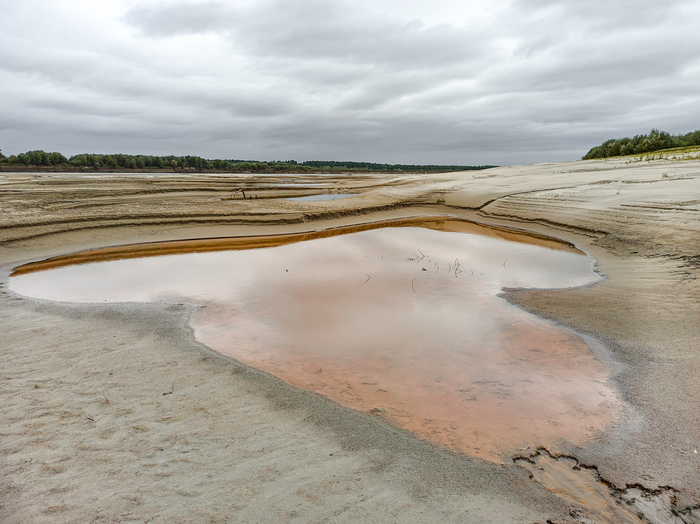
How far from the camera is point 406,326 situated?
20.4ft

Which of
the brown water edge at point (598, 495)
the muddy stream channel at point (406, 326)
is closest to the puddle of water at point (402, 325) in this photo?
the muddy stream channel at point (406, 326)

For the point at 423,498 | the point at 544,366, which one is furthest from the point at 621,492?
the point at 544,366

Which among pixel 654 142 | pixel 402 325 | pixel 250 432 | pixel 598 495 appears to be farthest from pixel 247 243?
A: pixel 654 142

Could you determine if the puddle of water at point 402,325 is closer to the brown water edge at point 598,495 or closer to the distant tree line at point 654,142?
the brown water edge at point 598,495

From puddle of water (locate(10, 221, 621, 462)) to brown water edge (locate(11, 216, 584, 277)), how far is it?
140 millimetres

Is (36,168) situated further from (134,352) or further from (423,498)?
(423,498)

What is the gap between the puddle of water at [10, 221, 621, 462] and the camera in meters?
3.94

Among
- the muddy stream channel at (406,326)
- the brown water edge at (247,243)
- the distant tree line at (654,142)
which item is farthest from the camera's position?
the distant tree line at (654,142)

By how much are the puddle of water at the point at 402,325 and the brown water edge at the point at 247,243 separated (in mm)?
140

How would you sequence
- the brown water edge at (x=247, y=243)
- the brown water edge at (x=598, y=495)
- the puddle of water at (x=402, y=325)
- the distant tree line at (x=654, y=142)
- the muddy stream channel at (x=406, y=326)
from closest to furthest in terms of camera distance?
the brown water edge at (x=598, y=495) → the muddy stream channel at (x=406, y=326) → the puddle of water at (x=402, y=325) → the brown water edge at (x=247, y=243) → the distant tree line at (x=654, y=142)

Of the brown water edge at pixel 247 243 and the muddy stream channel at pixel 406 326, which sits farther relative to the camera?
the brown water edge at pixel 247 243

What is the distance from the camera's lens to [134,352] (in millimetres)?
5008

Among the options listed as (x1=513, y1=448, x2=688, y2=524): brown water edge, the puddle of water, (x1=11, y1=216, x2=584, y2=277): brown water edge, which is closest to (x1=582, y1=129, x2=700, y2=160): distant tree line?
(x1=11, y1=216, x2=584, y2=277): brown water edge

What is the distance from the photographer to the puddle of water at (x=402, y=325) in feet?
12.9
